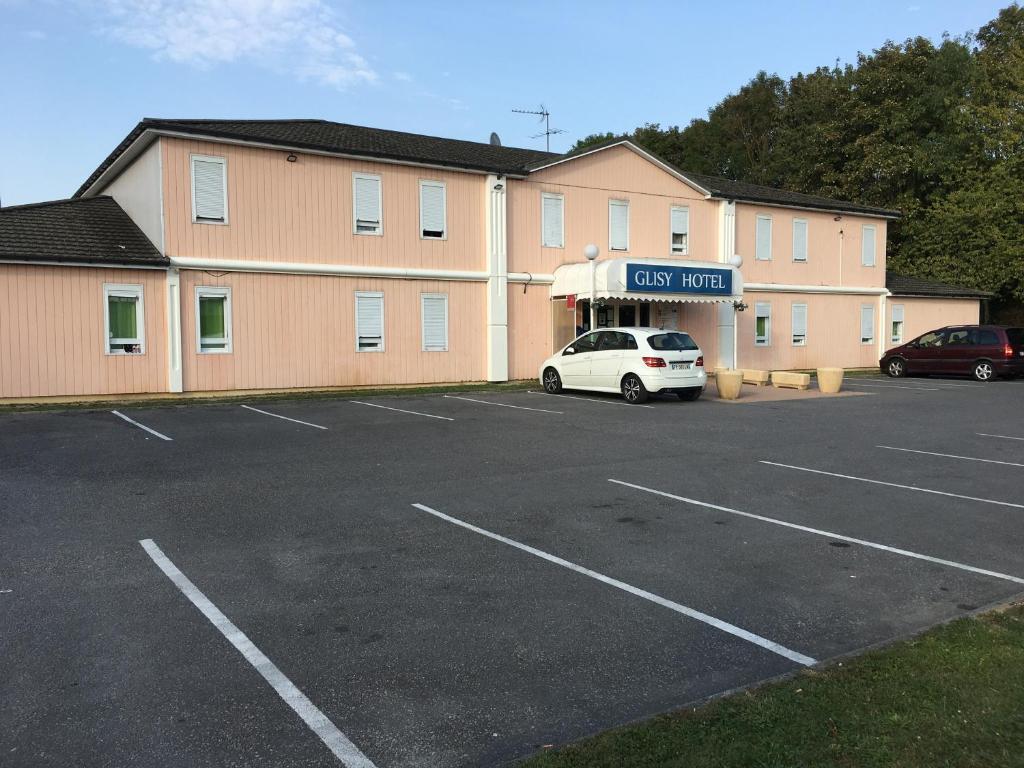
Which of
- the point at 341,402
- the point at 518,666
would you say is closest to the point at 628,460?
the point at 518,666

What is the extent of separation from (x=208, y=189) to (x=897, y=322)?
2668cm

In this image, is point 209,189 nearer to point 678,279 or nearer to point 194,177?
point 194,177

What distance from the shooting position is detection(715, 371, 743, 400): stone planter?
60.5ft

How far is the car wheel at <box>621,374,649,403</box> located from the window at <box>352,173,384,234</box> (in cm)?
768

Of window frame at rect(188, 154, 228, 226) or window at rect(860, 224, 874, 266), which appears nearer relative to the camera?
window frame at rect(188, 154, 228, 226)

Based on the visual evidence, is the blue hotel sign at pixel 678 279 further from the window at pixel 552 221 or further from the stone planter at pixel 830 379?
the stone planter at pixel 830 379

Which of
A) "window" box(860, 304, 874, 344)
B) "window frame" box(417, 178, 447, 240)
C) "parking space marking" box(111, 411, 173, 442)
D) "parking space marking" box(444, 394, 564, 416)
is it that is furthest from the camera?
"window" box(860, 304, 874, 344)

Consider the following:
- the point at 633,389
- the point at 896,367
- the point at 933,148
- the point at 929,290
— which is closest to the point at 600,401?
the point at 633,389

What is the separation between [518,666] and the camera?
4098mm

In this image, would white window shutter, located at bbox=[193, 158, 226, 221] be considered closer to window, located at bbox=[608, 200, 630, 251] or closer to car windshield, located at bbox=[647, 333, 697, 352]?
car windshield, located at bbox=[647, 333, 697, 352]

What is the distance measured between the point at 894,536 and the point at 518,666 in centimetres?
404

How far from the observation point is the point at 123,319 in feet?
58.2

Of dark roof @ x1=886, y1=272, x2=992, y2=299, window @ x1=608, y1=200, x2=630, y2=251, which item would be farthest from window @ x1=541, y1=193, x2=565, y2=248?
dark roof @ x1=886, y1=272, x2=992, y2=299

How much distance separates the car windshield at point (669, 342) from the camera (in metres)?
17.4
